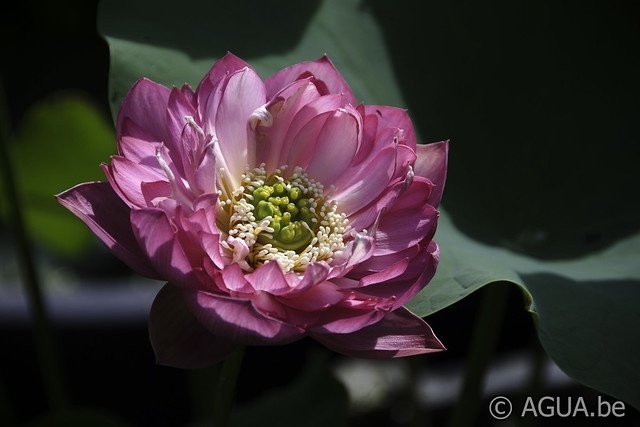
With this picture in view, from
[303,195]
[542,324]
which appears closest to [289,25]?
[303,195]

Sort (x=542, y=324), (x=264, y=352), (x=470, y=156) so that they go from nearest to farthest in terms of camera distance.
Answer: (x=542, y=324), (x=470, y=156), (x=264, y=352)

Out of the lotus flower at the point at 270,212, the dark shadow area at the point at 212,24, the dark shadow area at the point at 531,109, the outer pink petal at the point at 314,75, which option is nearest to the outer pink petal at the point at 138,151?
the lotus flower at the point at 270,212

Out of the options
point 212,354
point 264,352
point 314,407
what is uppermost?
point 212,354

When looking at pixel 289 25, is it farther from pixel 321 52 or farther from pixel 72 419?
pixel 72 419

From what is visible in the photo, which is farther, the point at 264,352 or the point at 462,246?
the point at 264,352

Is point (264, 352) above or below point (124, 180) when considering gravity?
below

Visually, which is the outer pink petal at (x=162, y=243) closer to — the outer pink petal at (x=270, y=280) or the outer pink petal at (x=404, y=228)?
the outer pink petal at (x=270, y=280)

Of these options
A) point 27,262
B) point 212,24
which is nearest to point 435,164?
point 212,24
